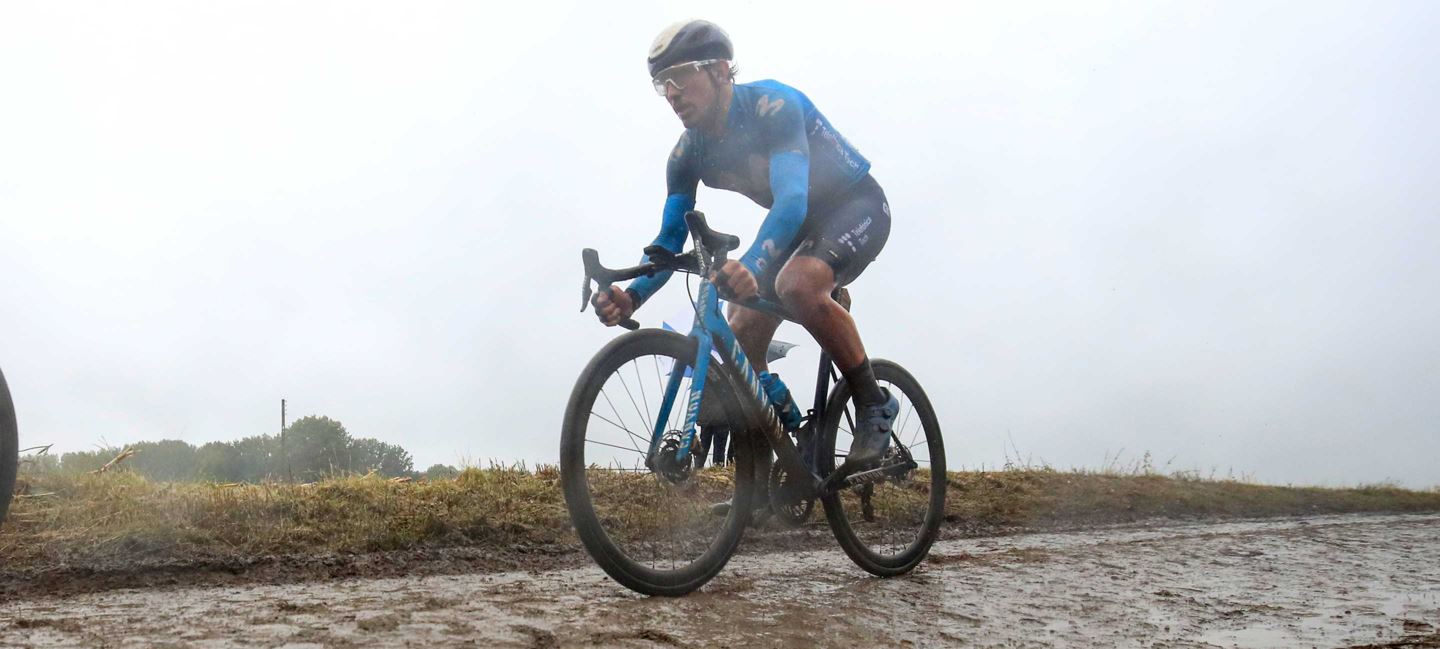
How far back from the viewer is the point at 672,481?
13.7ft

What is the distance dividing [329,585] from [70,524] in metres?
2.00

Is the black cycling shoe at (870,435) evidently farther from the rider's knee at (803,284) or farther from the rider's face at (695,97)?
the rider's face at (695,97)

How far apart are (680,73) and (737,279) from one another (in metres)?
0.91

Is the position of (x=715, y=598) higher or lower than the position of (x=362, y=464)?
lower

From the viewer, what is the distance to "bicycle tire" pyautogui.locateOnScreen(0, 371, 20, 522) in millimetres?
3669

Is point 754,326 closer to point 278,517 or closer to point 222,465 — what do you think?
point 278,517

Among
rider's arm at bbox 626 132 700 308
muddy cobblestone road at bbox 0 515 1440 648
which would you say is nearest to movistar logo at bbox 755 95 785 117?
rider's arm at bbox 626 132 700 308

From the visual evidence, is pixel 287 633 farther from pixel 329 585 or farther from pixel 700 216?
pixel 700 216

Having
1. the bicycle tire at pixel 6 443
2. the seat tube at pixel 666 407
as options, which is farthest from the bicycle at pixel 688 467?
the bicycle tire at pixel 6 443

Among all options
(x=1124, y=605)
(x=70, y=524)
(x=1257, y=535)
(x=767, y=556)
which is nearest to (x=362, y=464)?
(x=70, y=524)

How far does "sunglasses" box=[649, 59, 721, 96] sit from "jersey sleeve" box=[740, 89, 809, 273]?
0.94 ft

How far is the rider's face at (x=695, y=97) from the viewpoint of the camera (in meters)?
4.54

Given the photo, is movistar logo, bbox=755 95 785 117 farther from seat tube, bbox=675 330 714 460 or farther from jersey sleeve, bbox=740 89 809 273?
seat tube, bbox=675 330 714 460

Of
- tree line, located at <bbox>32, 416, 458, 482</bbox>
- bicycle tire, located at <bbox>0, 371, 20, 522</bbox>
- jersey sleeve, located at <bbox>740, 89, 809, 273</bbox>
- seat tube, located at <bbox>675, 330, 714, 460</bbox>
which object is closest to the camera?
bicycle tire, located at <bbox>0, 371, 20, 522</bbox>
